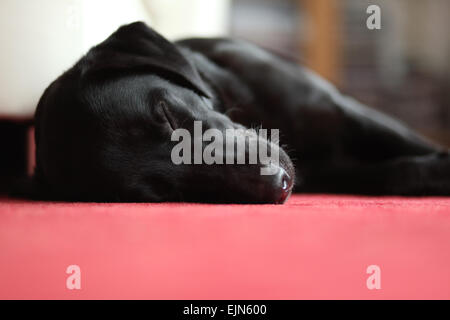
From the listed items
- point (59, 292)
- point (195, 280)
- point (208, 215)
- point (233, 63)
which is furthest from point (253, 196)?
point (233, 63)

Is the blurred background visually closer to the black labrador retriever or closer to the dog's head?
the black labrador retriever

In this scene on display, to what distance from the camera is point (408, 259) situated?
70cm

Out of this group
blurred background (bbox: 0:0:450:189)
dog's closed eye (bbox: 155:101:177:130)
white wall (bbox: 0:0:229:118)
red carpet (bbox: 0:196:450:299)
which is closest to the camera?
red carpet (bbox: 0:196:450:299)

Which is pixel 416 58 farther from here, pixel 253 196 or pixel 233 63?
pixel 253 196

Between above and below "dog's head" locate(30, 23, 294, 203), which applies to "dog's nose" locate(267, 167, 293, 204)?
below

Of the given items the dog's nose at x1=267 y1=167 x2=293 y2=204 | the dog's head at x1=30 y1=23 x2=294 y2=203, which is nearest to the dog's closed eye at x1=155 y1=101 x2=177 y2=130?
the dog's head at x1=30 y1=23 x2=294 y2=203

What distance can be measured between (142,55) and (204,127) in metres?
0.23

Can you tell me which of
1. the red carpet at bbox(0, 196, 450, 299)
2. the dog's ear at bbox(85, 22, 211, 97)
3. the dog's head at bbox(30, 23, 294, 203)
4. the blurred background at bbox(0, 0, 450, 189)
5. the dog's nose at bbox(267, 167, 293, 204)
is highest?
the blurred background at bbox(0, 0, 450, 189)

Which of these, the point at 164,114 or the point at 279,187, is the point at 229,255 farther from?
the point at 164,114

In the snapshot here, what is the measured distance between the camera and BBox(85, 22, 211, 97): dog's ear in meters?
1.12

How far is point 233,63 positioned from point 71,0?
463 mm

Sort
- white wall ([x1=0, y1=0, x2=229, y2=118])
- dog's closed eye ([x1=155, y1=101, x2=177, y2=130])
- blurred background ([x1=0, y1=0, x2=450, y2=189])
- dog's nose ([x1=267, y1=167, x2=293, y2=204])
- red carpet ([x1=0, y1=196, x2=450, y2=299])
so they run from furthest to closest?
blurred background ([x1=0, y1=0, x2=450, y2=189]) → white wall ([x1=0, y1=0, x2=229, y2=118]) → dog's closed eye ([x1=155, y1=101, x2=177, y2=130]) → dog's nose ([x1=267, y1=167, x2=293, y2=204]) → red carpet ([x1=0, y1=196, x2=450, y2=299])
